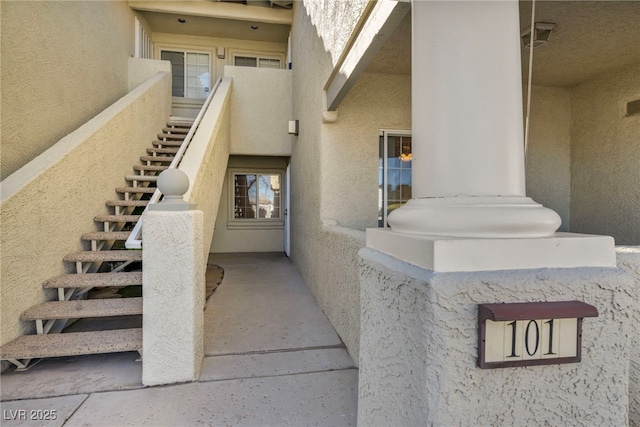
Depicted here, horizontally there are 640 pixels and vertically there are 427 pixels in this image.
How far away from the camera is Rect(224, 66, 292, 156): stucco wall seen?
752cm

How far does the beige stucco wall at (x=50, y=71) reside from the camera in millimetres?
4039

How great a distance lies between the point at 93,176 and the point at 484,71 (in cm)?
458

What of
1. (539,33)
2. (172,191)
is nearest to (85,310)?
(172,191)

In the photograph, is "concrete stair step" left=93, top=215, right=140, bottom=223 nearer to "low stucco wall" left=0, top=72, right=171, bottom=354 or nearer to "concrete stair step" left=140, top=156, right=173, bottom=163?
"low stucco wall" left=0, top=72, right=171, bottom=354

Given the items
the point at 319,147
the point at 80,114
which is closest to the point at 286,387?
the point at 319,147

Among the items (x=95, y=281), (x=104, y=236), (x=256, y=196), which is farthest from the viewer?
(x=256, y=196)

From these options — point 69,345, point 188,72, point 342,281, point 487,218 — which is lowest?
point 69,345

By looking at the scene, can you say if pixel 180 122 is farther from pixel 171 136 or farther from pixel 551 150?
pixel 551 150

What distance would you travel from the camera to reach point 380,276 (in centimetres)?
138

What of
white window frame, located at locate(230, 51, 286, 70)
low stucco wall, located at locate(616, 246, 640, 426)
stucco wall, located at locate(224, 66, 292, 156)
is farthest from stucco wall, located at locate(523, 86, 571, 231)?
white window frame, located at locate(230, 51, 286, 70)

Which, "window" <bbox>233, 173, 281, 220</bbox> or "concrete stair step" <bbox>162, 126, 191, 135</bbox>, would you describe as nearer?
"concrete stair step" <bbox>162, 126, 191, 135</bbox>

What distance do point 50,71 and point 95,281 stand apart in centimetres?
352

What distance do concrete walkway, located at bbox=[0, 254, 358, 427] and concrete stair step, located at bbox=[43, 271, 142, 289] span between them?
66 cm

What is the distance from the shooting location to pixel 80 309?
10.1 feet
